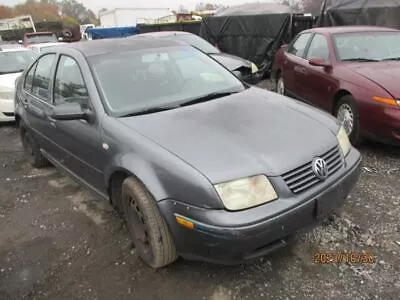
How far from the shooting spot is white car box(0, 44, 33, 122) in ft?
25.9

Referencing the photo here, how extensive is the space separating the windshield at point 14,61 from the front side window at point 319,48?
623cm

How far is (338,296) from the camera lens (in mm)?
2619

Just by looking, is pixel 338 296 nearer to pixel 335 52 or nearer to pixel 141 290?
pixel 141 290

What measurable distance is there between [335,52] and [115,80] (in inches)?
138

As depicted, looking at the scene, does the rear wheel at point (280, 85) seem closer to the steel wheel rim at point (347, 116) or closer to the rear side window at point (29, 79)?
the steel wheel rim at point (347, 116)

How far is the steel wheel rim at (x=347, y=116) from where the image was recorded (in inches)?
200

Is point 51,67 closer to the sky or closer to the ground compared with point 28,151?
closer to the sky

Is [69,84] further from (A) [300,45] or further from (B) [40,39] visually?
(B) [40,39]

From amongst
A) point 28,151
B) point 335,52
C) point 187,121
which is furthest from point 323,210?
point 28,151

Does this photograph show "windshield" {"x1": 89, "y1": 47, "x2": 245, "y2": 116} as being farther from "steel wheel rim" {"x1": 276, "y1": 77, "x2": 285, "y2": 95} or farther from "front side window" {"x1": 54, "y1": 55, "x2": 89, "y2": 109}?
"steel wheel rim" {"x1": 276, "y1": 77, "x2": 285, "y2": 95}

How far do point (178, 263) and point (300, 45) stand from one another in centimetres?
503

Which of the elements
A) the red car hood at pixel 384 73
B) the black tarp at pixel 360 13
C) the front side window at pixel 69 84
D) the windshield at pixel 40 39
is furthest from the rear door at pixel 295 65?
the windshield at pixel 40 39

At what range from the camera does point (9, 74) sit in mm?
8664

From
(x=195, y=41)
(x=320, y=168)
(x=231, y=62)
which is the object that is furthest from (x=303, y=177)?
(x=195, y=41)
